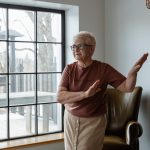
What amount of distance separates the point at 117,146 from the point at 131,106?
501 millimetres

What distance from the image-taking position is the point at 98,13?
363 centimetres

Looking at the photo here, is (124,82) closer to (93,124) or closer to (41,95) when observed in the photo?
(93,124)

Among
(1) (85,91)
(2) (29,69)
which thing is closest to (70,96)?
(1) (85,91)

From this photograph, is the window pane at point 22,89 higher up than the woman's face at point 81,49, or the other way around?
the woman's face at point 81,49

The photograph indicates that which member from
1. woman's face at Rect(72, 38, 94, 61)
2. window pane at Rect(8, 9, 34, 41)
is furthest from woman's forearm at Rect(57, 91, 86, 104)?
window pane at Rect(8, 9, 34, 41)

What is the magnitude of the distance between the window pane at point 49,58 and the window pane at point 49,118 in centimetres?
47

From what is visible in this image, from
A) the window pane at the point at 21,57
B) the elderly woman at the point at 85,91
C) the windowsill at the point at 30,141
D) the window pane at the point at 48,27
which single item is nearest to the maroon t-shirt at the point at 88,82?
the elderly woman at the point at 85,91

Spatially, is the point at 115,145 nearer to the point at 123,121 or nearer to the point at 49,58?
the point at 123,121

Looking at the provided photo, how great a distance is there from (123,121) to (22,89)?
1221 millimetres

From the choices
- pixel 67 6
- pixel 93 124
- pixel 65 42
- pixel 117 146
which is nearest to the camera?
pixel 93 124

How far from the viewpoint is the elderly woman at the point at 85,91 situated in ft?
5.88

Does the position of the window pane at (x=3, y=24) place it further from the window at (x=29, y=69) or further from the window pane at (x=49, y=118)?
the window pane at (x=49, y=118)

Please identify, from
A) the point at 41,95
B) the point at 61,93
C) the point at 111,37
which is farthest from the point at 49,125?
the point at 61,93

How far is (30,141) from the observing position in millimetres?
3141
